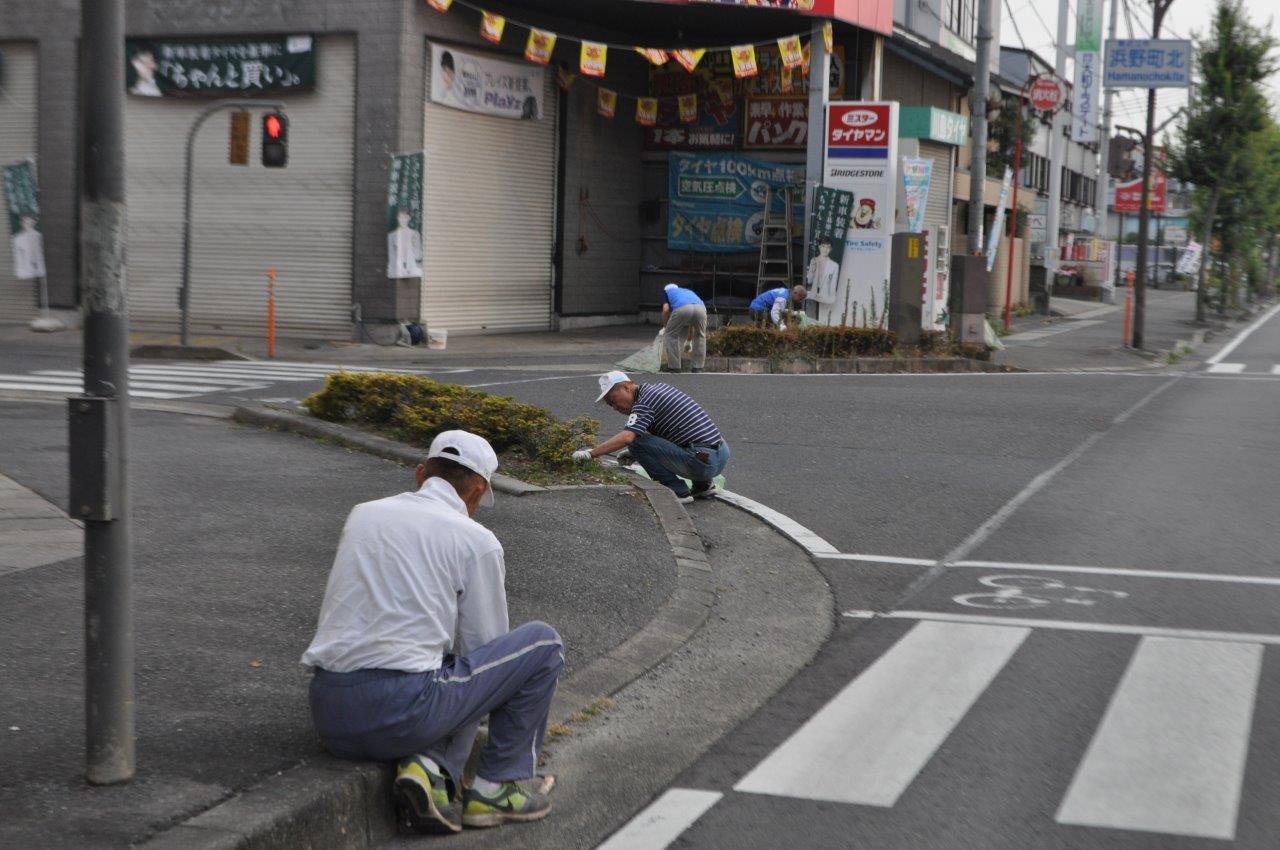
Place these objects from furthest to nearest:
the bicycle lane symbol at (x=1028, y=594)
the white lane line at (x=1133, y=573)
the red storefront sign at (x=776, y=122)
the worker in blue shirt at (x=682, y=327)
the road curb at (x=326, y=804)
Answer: the red storefront sign at (x=776, y=122), the worker in blue shirt at (x=682, y=327), the white lane line at (x=1133, y=573), the bicycle lane symbol at (x=1028, y=594), the road curb at (x=326, y=804)

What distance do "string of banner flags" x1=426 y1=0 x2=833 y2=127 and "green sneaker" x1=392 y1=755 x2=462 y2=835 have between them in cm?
2383

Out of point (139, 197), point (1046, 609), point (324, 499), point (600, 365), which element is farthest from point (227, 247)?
point (1046, 609)

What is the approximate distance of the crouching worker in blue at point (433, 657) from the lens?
199 inches

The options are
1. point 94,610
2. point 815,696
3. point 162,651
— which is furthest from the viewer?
point 815,696

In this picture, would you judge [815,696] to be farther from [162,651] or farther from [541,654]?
[162,651]

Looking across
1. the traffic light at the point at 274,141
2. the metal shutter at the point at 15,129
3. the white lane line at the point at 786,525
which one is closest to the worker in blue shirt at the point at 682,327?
the traffic light at the point at 274,141

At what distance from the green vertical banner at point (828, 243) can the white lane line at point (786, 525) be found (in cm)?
1834

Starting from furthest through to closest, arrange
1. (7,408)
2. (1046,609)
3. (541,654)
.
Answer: (7,408) → (1046,609) → (541,654)

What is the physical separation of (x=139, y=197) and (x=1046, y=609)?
2513cm

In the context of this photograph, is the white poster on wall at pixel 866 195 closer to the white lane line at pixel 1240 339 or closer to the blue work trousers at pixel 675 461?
the white lane line at pixel 1240 339

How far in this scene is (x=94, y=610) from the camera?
4898mm

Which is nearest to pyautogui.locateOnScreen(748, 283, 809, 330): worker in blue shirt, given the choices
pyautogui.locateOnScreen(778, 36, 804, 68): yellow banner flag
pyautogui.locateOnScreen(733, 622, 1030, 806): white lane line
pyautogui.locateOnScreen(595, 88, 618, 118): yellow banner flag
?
pyautogui.locateOnScreen(778, 36, 804, 68): yellow banner flag

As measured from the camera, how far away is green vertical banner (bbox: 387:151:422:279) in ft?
89.8

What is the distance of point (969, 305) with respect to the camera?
84.5 ft
